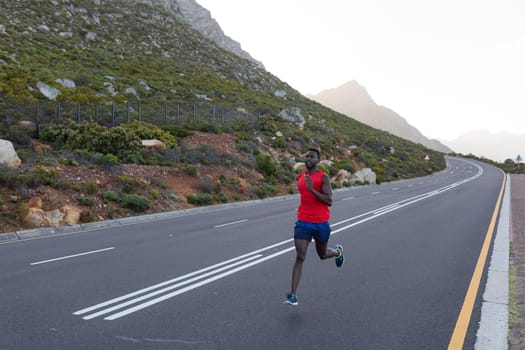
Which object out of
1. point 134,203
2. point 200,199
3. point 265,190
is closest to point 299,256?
point 134,203

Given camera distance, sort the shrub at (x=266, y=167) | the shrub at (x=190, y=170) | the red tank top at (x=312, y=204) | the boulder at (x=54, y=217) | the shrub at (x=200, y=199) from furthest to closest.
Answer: the shrub at (x=266, y=167), the shrub at (x=190, y=170), the shrub at (x=200, y=199), the boulder at (x=54, y=217), the red tank top at (x=312, y=204)

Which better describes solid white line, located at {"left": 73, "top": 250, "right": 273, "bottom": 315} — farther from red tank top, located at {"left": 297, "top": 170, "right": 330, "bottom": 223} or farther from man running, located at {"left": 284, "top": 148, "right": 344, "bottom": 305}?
red tank top, located at {"left": 297, "top": 170, "right": 330, "bottom": 223}

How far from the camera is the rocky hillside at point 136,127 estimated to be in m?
17.5

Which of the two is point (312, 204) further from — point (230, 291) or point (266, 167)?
point (266, 167)

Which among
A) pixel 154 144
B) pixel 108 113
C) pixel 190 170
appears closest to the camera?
pixel 190 170

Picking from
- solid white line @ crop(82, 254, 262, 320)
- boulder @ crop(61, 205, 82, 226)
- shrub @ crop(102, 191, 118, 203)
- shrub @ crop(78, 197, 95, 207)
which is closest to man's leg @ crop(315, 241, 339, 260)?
solid white line @ crop(82, 254, 262, 320)

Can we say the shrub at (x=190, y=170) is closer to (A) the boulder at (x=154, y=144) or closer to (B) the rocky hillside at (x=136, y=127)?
(B) the rocky hillside at (x=136, y=127)

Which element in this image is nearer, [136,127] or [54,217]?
[54,217]

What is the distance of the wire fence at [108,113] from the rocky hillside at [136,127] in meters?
0.15

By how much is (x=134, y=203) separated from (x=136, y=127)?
11.8 metres

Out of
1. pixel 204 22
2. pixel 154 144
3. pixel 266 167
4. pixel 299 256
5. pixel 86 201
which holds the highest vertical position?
pixel 204 22

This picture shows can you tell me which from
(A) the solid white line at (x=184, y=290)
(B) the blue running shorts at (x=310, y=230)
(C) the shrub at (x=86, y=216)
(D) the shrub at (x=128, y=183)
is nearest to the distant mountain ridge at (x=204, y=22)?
(D) the shrub at (x=128, y=183)

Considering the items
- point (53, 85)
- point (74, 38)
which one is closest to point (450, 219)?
point (53, 85)

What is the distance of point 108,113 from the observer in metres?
30.6
